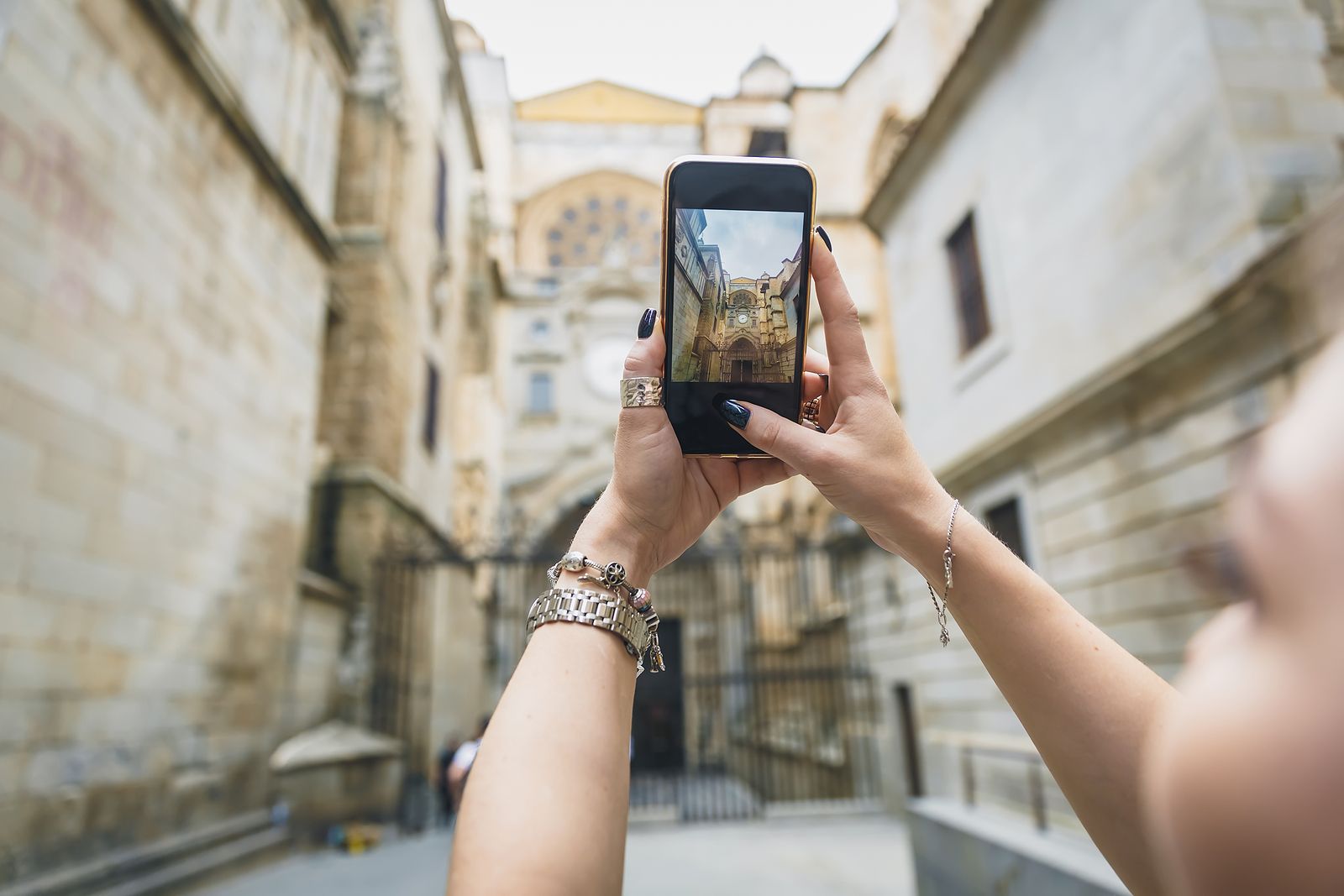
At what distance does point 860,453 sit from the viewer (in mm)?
1132

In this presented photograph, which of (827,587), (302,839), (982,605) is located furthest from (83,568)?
(827,587)

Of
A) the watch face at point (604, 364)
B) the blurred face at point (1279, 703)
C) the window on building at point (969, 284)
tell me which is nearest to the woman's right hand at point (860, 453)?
the blurred face at point (1279, 703)

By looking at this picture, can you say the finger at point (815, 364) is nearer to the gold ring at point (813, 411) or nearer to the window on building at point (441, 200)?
the gold ring at point (813, 411)

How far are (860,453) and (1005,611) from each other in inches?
11.1

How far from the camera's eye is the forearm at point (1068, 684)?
96 centimetres

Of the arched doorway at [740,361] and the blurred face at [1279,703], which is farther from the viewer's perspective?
the arched doorway at [740,361]

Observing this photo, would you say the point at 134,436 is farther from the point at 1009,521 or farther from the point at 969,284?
the point at 969,284

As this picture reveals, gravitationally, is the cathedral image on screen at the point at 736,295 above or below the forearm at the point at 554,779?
above

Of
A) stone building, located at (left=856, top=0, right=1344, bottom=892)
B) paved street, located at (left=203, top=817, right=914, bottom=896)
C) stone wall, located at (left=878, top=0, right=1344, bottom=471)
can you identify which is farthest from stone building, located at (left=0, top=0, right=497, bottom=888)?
stone wall, located at (left=878, top=0, right=1344, bottom=471)

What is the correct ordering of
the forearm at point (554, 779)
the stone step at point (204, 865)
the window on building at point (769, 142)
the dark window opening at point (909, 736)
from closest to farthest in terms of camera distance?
the forearm at point (554, 779) → the stone step at point (204, 865) → the dark window opening at point (909, 736) → the window on building at point (769, 142)

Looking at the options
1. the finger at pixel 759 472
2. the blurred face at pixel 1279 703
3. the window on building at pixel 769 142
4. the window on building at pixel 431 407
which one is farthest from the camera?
the window on building at pixel 769 142

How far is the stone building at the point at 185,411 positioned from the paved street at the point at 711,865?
89 centimetres

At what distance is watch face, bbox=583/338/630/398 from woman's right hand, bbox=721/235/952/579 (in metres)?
21.9

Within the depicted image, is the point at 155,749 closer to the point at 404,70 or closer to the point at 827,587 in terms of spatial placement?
the point at 404,70
